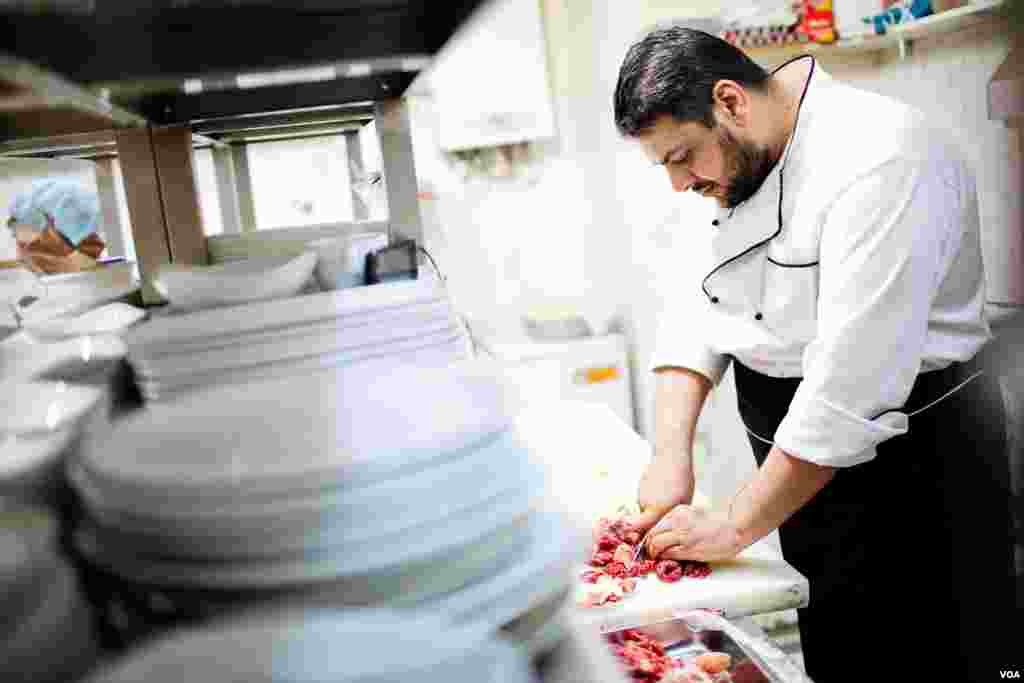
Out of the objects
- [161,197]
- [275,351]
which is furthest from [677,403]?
[275,351]

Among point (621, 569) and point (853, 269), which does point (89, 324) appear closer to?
point (621, 569)

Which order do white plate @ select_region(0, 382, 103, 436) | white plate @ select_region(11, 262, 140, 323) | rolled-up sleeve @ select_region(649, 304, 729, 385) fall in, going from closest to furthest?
white plate @ select_region(0, 382, 103, 436)
white plate @ select_region(11, 262, 140, 323)
rolled-up sleeve @ select_region(649, 304, 729, 385)

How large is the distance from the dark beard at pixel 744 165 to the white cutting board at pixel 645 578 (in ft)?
2.30

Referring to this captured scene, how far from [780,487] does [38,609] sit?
1.71 meters

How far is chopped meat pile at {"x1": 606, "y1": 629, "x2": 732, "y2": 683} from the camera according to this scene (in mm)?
1403

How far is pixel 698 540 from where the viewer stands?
1739mm

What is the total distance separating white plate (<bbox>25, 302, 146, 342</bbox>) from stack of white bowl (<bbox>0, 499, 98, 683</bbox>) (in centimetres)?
28

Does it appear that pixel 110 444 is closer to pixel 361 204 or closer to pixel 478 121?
pixel 361 204

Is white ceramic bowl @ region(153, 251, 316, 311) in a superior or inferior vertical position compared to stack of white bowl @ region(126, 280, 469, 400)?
superior

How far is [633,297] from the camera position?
4.23m

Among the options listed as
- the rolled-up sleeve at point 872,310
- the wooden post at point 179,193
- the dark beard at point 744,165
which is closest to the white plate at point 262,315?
the wooden post at point 179,193

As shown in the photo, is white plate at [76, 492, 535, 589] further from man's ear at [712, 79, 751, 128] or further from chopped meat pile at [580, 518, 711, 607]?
man's ear at [712, 79, 751, 128]

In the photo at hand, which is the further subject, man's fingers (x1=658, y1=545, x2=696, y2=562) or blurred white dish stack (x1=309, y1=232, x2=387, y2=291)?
man's fingers (x1=658, y1=545, x2=696, y2=562)

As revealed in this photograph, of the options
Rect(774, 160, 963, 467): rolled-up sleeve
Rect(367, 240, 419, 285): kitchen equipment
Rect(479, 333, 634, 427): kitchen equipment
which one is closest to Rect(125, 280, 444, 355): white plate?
Rect(367, 240, 419, 285): kitchen equipment
